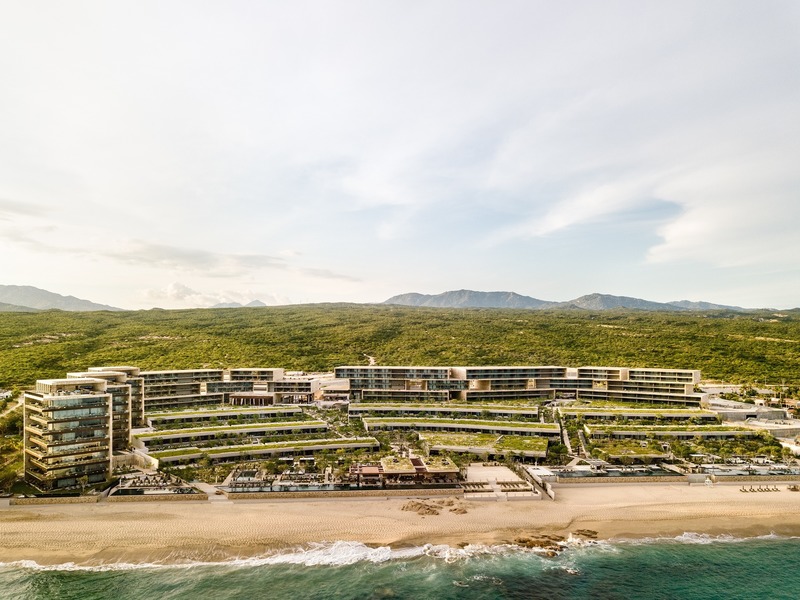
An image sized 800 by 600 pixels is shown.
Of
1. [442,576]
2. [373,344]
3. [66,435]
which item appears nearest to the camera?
[442,576]

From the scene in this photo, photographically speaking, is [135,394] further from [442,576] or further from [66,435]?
[442,576]

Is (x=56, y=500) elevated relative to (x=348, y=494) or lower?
elevated

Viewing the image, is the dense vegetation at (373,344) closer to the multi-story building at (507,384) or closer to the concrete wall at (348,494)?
the multi-story building at (507,384)

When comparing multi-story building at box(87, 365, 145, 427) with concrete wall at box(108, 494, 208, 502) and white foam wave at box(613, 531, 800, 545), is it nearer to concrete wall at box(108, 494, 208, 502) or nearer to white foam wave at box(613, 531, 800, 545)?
concrete wall at box(108, 494, 208, 502)

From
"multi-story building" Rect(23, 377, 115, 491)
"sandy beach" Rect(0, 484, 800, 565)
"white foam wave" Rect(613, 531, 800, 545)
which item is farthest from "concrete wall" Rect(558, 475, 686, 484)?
"multi-story building" Rect(23, 377, 115, 491)

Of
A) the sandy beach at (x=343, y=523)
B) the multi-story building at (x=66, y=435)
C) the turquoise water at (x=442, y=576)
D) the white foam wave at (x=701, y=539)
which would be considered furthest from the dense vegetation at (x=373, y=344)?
the white foam wave at (x=701, y=539)

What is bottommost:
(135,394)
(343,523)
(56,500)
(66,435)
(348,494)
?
(343,523)

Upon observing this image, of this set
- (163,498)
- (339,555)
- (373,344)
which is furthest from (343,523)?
(373,344)

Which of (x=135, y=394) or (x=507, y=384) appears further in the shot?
(x=507, y=384)
